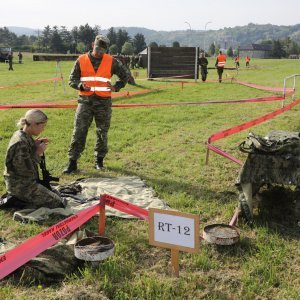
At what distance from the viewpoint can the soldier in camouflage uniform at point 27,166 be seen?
4746mm

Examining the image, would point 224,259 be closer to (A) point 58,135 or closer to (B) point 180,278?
(B) point 180,278

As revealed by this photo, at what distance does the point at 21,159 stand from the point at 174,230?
7.40ft

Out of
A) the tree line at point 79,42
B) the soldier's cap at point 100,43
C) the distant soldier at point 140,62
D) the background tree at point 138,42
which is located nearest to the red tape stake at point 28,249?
the soldier's cap at point 100,43

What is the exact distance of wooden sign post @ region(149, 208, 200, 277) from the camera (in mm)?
3191

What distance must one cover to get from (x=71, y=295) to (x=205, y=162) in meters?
4.38

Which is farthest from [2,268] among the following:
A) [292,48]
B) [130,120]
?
[292,48]

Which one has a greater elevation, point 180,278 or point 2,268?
point 2,268

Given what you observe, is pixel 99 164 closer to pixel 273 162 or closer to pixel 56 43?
pixel 273 162

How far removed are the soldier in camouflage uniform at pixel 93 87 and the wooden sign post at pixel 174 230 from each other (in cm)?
360

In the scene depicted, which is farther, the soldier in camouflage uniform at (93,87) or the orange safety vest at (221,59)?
the orange safety vest at (221,59)

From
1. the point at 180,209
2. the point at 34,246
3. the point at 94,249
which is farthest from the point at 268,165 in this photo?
the point at 34,246

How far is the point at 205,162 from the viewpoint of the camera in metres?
7.27

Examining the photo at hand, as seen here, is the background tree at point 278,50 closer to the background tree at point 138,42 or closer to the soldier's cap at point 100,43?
the background tree at point 138,42

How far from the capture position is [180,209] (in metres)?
5.25
